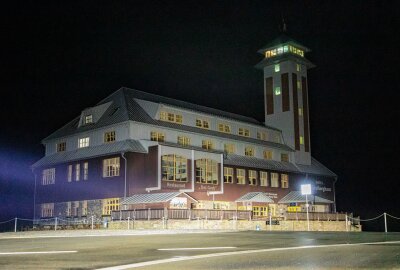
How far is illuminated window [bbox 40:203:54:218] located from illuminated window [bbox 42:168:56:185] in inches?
87.2

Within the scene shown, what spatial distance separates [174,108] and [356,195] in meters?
57.3

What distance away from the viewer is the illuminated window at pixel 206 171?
4481cm

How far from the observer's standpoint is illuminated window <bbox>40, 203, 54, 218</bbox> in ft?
157

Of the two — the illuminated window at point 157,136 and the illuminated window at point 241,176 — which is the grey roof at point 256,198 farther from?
the illuminated window at point 157,136

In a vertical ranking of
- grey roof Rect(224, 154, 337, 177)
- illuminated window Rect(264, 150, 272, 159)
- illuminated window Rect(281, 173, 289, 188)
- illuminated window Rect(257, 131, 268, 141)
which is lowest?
illuminated window Rect(281, 173, 289, 188)

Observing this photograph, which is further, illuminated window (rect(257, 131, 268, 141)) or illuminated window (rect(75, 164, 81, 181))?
illuminated window (rect(257, 131, 268, 141))

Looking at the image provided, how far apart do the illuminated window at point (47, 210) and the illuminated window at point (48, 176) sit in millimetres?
2216

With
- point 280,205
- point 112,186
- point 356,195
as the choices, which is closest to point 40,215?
point 112,186

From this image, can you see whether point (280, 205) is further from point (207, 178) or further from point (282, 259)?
point (282, 259)

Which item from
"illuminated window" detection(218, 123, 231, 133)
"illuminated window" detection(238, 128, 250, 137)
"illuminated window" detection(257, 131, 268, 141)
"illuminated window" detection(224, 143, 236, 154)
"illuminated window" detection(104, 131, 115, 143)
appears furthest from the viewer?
"illuminated window" detection(257, 131, 268, 141)

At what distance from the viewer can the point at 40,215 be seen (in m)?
48.9

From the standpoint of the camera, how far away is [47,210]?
48438 mm

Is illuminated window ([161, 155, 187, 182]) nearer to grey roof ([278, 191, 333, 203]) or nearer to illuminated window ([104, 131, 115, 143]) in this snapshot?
illuminated window ([104, 131, 115, 143])

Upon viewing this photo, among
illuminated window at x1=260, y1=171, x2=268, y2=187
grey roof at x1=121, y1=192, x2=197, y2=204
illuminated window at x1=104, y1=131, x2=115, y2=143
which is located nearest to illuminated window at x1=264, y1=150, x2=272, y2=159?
illuminated window at x1=260, y1=171, x2=268, y2=187
